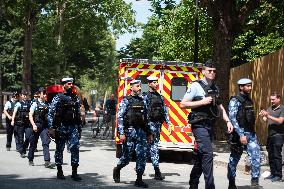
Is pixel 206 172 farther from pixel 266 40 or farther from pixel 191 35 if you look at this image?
pixel 191 35

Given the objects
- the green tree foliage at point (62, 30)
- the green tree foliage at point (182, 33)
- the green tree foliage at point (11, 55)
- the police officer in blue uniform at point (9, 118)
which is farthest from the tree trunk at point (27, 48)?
the police officer in blue uniform at point (9, 118)

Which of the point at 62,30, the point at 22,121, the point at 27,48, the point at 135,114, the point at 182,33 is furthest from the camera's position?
the point at 62,30

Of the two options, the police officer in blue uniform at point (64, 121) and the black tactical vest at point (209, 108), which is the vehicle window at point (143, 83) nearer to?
the police officer in blue uniform at point (64, 121)

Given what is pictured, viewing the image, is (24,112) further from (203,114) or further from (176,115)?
(203,114)

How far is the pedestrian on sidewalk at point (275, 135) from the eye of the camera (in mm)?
9859

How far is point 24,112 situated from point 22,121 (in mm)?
516

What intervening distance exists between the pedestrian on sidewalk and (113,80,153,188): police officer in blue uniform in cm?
258

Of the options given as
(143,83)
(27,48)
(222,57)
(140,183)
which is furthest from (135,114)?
(27,48)

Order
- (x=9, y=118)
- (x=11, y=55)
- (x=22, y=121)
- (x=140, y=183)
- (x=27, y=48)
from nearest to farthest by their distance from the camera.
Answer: (x=140, y=183), (x=22, y=121), (x=9, y=118), (x=27, y=48), (x=11, y=55)

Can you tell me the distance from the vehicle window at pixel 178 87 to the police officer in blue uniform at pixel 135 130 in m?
4.01

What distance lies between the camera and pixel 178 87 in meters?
12.8

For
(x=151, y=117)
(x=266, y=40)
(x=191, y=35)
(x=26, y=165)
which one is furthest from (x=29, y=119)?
(x=191, y=35)

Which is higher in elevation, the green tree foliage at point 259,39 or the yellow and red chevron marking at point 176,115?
the green tree foliage at point 259,39

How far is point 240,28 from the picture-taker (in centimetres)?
1723
